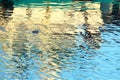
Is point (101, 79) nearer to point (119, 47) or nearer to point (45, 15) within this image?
point (119, 47)

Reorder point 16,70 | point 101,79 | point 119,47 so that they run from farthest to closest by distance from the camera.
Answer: point 119,47
point 16,70
point 101,79

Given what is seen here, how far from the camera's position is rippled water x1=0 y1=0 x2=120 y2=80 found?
4791cm

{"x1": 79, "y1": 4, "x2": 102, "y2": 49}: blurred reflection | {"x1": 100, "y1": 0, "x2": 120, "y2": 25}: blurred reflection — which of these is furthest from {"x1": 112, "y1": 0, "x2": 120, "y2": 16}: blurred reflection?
{"x1": 79, "y1": 4, "x2": 102, "y2": 49}: blurred reflection

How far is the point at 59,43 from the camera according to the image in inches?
2579

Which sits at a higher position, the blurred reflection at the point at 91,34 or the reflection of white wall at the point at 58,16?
the reflection of white wall at the point at 58,16

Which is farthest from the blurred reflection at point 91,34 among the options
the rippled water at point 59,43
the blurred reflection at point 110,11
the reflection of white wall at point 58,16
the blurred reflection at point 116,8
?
the blurred reflection at point 116,8

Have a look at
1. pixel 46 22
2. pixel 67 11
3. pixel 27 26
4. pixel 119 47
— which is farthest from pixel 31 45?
pixel 67 11

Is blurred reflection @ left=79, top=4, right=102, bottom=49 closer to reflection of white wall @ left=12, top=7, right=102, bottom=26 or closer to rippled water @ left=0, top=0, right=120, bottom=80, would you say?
rippled water @ left=0, top=0, right=120, bottom=80

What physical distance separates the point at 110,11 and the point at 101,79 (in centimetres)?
6691

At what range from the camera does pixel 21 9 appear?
108 metres

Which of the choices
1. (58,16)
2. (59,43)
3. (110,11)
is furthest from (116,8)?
(59,43)

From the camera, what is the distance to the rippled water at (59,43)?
1886 inches

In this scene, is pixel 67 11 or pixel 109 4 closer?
pixel 67 11

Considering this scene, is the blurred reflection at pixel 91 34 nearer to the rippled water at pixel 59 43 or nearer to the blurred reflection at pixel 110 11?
the rippled water at pixel 59 43
